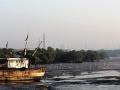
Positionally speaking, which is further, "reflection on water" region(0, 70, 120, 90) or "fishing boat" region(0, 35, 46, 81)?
"fishing boat" region(0, 35, 46, 81)

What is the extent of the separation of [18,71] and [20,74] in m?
0.81

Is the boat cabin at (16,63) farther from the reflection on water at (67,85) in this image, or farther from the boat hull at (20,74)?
the reflection on water at (67,85)

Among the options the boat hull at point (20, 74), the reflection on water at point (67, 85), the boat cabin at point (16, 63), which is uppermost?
the boat cabin at point (16, 63)

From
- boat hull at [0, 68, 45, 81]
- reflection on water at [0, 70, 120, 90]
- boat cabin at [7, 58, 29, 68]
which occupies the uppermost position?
boat cabin at [7, 58, 29, 68]

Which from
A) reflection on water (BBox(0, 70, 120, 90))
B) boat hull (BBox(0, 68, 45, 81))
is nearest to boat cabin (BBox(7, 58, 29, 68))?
boat hull (BBox(0, 68, 45, 81))

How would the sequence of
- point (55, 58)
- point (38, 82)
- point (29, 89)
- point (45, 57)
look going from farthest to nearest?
point (55, 58)
point (45, 57)
point (38, 82)
point (29, 89)

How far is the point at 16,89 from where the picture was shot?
73.2 meters

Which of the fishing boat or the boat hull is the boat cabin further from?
the boat hull

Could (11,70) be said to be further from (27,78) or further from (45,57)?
(45,57)

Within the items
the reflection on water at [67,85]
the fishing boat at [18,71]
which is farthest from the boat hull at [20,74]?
the reflection on water at [67,85]

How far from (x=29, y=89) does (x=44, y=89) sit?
344 centimetres

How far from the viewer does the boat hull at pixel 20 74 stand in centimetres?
9025

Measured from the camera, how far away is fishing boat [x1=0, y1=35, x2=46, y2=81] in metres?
90.4

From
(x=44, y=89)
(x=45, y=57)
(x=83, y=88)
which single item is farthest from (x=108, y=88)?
(x=45, y=57)
